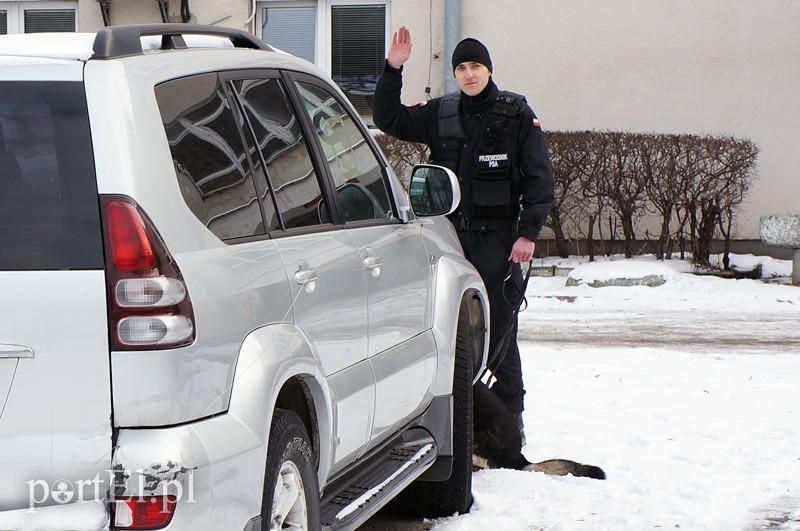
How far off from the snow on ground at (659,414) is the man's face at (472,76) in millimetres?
1906

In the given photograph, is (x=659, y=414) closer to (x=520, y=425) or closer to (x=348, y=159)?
(x=520, y=425)

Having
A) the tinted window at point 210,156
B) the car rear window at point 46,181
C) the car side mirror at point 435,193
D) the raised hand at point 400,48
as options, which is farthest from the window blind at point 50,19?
the car rear window at point 46,181

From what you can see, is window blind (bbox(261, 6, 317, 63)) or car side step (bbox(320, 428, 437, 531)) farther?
window blind (bbox(261, 6, 317, 63))

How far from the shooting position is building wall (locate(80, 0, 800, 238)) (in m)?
14.7

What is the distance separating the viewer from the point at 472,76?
628 centimetres

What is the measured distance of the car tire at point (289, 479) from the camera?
3.03 metres

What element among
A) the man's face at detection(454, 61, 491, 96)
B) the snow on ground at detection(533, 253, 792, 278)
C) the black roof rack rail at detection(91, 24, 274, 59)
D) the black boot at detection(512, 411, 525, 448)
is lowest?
the black boot at detection(512, 411, 525, 448)

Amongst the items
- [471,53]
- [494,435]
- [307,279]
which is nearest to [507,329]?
[494,435]

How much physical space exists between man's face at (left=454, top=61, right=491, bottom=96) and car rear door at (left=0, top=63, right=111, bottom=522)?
3844 mm

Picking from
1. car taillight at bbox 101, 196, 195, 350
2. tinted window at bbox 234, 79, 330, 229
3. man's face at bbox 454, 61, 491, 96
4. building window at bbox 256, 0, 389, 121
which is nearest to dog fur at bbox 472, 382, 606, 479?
man's face at bbox 454, 61, 491, 96

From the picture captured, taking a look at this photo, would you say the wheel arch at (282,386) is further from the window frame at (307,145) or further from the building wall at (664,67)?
the building wall at (664,67)

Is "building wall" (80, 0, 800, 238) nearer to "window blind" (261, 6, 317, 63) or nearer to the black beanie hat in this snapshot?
"window blind" (261, 6, 317, 63)

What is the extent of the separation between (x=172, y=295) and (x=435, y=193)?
7.64ft

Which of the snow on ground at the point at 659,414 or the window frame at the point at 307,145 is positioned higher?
the window frame at the point at 307,145
